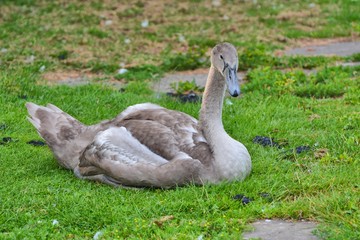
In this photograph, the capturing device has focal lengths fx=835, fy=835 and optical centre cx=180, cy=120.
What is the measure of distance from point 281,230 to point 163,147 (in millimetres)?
1497

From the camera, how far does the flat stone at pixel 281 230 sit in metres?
5.86

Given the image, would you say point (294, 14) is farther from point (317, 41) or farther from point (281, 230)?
point (281, 230)

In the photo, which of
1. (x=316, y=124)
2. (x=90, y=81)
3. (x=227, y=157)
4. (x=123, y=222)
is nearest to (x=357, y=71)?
(x=316, y=124)

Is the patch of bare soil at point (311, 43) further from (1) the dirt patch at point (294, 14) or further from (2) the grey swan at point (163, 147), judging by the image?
(2) the grey swan at point (163, 147)

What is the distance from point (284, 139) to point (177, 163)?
1.72m

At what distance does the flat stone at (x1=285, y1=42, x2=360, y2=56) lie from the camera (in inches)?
466

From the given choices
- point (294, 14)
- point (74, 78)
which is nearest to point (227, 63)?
point (74, 78)

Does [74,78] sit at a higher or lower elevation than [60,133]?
lower

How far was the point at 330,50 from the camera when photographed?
39.6 feet

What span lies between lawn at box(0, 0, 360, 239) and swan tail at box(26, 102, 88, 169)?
0.50 ft

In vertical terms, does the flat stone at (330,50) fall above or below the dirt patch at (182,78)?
above

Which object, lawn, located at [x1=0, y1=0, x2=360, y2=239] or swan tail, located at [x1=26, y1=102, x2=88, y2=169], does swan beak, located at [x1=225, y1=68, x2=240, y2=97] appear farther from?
swan tail, located at [x1=26, y1=102, x2=88, y2=169]

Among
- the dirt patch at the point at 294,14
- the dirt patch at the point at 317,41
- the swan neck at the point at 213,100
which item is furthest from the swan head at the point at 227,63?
the dirt patch at the point at 294,14

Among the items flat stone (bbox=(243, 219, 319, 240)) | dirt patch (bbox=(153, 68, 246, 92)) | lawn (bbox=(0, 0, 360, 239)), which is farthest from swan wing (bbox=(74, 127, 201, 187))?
dirt patch (bbox=(153, 68, 246, 92))
